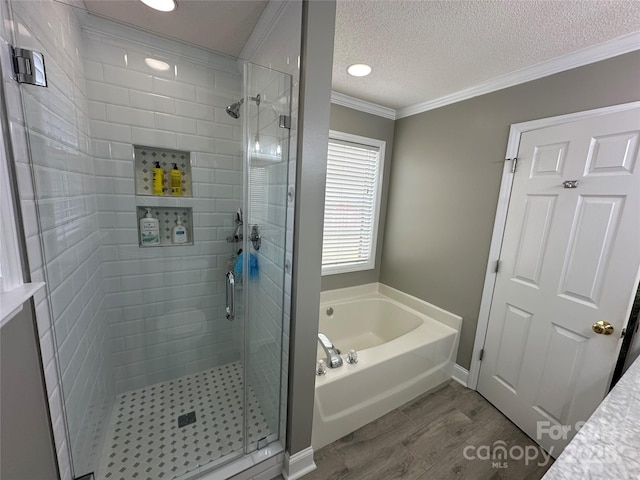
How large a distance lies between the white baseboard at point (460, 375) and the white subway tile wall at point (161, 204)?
192 cm

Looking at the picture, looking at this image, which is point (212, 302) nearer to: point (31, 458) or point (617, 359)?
point (31, 458)

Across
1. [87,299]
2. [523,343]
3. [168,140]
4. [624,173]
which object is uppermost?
[168,140]

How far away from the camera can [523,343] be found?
178 centimetres

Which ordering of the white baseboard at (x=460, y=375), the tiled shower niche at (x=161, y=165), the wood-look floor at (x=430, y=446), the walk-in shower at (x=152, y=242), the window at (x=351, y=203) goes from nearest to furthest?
the walk-in shower at (x=152, y=242), the wood-look floor at (x=430, y=446), the tiled shower niche at (x=161, y=165), the white baseboard at (x=460, y=375), the window at (x=351, y=203)

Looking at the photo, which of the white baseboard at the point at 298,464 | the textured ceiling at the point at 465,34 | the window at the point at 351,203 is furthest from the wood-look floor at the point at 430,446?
the textured ceiling at the point at 465,34

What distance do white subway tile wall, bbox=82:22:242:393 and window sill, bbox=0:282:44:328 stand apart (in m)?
1.08

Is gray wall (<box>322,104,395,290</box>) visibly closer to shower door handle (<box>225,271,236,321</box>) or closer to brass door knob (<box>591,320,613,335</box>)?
shower door handle (<box>225,271,236,321</box>)

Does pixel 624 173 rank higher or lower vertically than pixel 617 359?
higher

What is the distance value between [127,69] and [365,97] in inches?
72.0

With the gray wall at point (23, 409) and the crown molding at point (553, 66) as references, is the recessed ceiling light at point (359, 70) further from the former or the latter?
the gray wall at point (23, 409)

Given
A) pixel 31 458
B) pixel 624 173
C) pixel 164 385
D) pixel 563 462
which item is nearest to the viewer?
pixel 563 462

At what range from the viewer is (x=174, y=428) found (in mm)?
1599

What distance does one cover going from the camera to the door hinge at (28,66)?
30.1 inches

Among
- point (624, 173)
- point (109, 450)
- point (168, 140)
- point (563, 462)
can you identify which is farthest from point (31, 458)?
point (624, 173)
